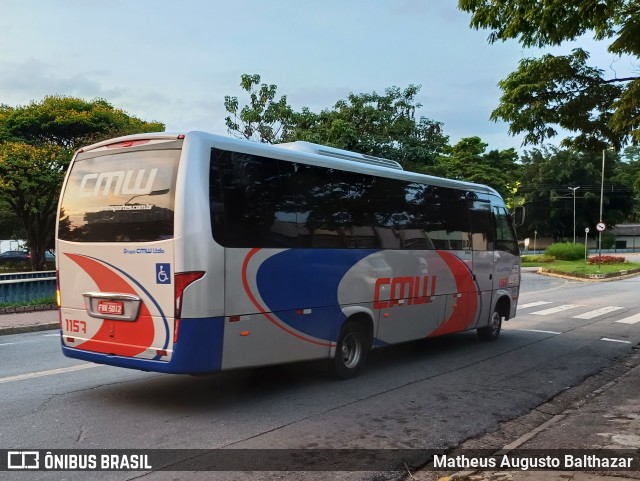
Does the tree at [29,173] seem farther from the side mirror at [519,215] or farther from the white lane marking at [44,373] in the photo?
the side mirror at [519,215]

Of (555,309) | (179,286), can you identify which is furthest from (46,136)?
(179,286)

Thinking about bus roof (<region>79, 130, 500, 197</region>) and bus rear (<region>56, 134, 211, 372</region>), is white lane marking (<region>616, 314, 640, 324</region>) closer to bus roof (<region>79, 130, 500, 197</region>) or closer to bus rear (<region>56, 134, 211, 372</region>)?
bus roof (<region>79, 130, 500, 197</region>)

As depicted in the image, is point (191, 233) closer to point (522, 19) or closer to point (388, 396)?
point (388, 396)

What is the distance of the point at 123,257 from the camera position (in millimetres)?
6488

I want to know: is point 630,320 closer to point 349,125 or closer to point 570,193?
point 349,125

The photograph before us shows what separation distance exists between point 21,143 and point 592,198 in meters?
64.4

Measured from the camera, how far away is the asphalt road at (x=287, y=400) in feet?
18.3

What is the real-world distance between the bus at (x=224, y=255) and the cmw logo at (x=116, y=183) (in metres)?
0.02

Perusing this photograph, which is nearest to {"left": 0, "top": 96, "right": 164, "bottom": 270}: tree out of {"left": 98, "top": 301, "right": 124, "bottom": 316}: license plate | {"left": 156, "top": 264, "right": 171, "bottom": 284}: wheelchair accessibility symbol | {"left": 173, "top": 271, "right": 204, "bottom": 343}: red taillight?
{"left": 98, "top": 301, "right": 124, "bottom": 316}: license plate

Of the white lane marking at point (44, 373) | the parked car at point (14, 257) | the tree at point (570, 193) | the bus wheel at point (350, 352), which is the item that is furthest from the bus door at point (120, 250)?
the tree at point (570, 193)

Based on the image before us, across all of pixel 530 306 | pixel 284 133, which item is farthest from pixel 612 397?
pixel 284 133

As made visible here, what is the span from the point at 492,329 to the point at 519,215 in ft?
7.88

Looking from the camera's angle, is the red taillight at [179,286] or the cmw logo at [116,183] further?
the cmw logo at [116,183]

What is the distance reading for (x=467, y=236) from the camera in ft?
35.6
